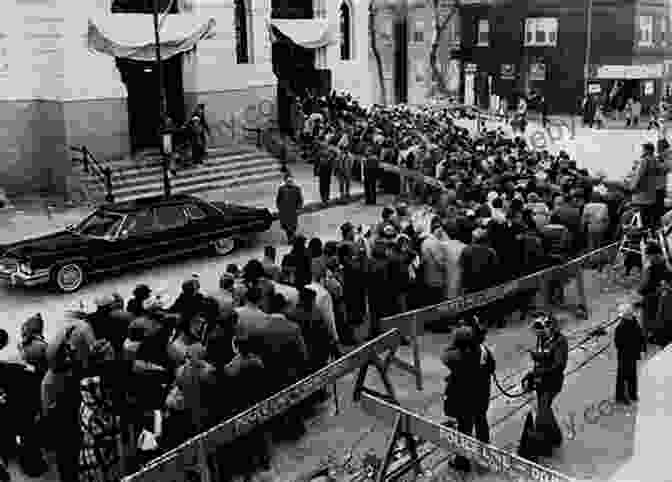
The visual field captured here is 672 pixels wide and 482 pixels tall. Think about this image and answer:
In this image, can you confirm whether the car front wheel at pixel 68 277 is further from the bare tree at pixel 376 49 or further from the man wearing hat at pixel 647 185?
the bare tree at pixel 376 49

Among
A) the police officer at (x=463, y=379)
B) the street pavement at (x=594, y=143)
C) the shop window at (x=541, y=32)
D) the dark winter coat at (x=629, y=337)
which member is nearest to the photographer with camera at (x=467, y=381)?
the police officer at (x=463, y=379)

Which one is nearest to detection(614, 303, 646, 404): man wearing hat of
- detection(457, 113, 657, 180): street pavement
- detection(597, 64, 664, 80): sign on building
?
detection(457, 113, 657, 180): street pavement

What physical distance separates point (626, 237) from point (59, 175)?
46.8ft

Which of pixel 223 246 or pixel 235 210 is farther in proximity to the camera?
pixel 235 210

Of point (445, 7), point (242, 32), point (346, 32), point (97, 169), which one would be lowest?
point (97, 169)

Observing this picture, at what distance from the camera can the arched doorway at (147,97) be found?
22453 millimetres

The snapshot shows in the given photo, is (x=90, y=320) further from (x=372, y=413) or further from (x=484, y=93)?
(x=484, y=93)

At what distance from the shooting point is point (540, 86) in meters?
A: 43.3

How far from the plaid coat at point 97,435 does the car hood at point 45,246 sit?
6313 mm

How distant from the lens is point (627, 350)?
8727 millimetres

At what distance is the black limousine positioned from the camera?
41.5 feet

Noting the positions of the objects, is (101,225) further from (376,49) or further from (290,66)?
(376,49)

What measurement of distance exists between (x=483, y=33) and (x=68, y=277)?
124ft

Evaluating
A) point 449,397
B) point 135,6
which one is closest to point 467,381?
point 449,397
